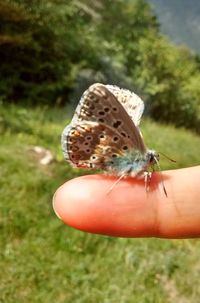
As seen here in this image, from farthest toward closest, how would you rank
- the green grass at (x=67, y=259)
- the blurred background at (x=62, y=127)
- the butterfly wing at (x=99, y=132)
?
the blurred background at (x=62, y=127), the green grass at (x=67, y=259), the butterfly wing at (x=99, y=132)

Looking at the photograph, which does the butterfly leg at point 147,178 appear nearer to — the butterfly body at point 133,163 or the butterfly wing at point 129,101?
the butterfly body at point 133,163

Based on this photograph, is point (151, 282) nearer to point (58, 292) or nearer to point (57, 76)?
A: point (58, 292)

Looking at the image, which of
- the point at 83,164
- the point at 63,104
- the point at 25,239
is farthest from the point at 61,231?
the point at 63,104

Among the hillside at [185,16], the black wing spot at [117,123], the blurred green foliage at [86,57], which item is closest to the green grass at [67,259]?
the black wing spot at [117,123]

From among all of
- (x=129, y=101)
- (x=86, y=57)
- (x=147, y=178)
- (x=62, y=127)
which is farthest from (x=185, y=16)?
(x=147, y=178)

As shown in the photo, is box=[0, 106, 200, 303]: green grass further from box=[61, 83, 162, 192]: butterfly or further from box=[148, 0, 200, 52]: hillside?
box=[148, 0, 200, 52]: hillside

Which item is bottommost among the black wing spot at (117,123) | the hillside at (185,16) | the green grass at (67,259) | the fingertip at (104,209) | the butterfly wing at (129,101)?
the hillside at (185,16)

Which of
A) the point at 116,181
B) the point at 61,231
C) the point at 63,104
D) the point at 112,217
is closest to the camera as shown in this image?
the point at 112,217
